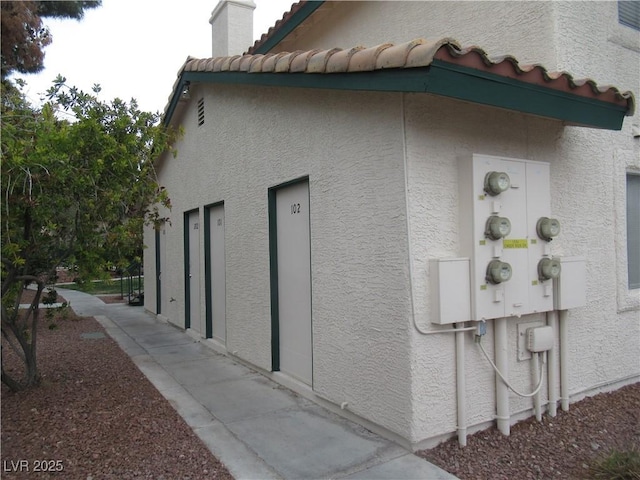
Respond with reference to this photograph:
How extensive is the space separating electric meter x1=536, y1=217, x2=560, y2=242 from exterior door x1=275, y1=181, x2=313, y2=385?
7.64 feet

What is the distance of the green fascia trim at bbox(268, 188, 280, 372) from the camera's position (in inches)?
239

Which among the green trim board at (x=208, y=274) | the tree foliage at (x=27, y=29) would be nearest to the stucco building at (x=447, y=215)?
the green trim board at (x=208, y=274)

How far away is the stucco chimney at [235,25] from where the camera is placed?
9.71 metres

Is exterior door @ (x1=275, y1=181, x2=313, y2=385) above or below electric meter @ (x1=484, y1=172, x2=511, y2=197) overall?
below

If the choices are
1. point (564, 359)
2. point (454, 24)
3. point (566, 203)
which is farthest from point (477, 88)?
point (564, 359)

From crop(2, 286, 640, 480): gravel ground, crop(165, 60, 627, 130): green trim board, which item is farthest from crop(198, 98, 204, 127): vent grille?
crop(2, 286, 640, 480): gravel ground

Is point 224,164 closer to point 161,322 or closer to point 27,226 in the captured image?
point 27,226

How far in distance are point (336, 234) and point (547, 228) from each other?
6.20 ft

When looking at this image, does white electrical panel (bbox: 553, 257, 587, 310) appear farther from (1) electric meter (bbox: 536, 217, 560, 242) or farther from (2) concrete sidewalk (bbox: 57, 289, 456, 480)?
(2) concrete sidewalk (bbox: 57, 289, 456, 480)

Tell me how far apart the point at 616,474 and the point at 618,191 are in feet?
10.0

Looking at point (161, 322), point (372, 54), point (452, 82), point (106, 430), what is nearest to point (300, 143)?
point (372, 54)

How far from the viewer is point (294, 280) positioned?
573 centimetres

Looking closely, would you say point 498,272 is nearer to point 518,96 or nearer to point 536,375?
point 536,375

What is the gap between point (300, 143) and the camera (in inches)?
212
